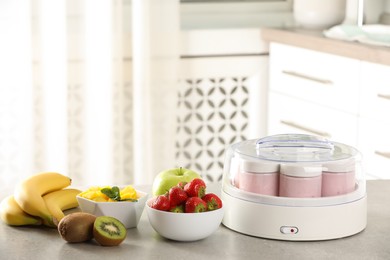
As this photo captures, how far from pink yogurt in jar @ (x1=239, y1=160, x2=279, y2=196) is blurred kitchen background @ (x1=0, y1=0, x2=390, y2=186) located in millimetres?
1670

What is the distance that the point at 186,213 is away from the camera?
1606 millimetres

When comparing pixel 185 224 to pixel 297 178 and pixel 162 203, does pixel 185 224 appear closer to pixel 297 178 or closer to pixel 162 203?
pixel 162 203

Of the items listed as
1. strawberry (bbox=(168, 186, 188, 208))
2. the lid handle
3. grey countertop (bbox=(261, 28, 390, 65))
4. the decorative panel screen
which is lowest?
the decorative panel screen

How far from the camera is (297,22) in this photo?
4.06 m

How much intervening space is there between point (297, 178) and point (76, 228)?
426mm

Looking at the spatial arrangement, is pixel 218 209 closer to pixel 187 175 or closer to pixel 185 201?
pixel 185 201

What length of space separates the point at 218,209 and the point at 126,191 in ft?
0.79

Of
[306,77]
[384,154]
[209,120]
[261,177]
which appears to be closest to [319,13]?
[306,77]

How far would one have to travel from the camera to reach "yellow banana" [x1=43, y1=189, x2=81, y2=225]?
1719 mm

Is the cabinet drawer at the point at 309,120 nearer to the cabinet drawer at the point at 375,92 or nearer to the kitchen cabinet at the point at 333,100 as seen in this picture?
the kitchen cabinet at the point at 333,100

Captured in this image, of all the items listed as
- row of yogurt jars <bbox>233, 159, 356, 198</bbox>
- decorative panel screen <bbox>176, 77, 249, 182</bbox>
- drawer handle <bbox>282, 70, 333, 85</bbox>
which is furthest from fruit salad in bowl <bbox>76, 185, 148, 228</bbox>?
decorative panel screen <bbox>176, 77, 249, 182</bbox>

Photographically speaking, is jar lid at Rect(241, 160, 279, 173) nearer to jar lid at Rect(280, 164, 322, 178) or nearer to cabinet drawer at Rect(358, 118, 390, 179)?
jar lid at Rect(280, 164, 322, 178)

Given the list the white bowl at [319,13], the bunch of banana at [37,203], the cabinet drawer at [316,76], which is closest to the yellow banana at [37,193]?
the bunch of banana at [37,203]

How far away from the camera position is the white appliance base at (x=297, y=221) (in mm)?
1634
